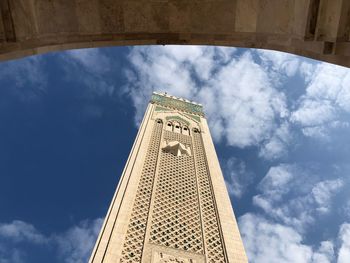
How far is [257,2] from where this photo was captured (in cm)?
297

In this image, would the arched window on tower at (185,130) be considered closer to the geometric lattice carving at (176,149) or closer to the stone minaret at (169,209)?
the stone minaret at (169,209)

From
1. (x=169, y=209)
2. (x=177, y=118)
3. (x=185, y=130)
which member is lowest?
(x=169, y=209)

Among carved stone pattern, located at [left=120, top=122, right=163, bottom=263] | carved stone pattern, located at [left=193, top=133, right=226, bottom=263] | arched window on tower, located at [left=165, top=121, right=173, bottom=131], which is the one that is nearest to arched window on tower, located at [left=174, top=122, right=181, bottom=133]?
arched window on tower, located at [left=165, top=121, right=173, bottom=131]

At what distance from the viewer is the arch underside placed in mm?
2734

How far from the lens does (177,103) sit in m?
19.4

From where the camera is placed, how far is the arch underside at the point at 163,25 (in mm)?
2734

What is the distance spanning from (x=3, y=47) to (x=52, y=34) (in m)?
0.39

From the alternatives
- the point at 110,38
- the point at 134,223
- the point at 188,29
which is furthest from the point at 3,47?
the point at 134,223

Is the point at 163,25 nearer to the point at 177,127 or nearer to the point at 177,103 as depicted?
the point at 177,127

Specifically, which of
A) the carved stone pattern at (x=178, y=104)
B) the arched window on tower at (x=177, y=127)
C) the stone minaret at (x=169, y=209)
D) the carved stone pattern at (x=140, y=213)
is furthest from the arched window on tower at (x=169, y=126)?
the carved stone pattern at (x=140, y=213)

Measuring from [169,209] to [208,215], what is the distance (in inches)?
42.8

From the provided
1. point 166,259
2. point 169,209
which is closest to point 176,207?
point 169,209

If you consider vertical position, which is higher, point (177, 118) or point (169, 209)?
point (177, 118)

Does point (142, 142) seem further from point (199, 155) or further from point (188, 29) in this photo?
point (188, 29)
